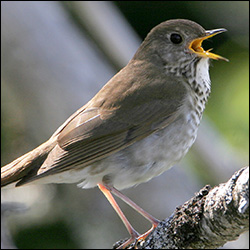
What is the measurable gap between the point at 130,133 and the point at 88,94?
1870 mm

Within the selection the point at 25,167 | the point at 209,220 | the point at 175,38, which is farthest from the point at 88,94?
the point at 209,220

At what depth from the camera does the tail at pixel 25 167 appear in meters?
3.97

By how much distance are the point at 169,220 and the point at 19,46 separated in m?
3.59

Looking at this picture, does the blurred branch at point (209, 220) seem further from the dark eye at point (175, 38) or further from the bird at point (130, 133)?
the dark eye at point (175, 38)

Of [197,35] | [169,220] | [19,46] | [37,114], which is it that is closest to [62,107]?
[37,114]

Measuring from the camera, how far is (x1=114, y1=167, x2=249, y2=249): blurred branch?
108 inches

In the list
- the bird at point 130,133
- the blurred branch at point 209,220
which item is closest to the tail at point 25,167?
the bird at point 130,133

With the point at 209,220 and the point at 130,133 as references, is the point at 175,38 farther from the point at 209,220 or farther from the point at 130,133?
the point at 209,220

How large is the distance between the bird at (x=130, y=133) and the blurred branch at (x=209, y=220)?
0.50 metres

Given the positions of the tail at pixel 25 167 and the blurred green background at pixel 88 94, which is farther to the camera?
the blurred green background at pixel 88 94

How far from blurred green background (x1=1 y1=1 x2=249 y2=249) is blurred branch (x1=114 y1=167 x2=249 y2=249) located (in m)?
1.86

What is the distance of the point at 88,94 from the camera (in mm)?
5852

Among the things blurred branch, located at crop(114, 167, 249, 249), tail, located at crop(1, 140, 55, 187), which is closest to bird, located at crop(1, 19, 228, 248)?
tail, located at crop(1, 140, 55, 187)

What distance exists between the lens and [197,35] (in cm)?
434
